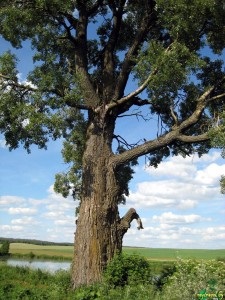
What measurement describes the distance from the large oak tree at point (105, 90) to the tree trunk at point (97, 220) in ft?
0.13

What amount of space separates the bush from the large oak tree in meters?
0.75

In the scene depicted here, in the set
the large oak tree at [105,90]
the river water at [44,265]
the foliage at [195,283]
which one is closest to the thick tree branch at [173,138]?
the large oak tree at [105,90]

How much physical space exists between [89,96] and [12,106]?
3.56 metres

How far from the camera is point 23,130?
1973 cm

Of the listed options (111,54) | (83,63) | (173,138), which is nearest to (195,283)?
(173,138)

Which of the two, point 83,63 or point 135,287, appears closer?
point 135,287

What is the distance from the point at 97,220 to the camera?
20062mm

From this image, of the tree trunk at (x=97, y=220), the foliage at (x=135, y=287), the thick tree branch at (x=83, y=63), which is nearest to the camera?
the foliage at (x=135, y=287)

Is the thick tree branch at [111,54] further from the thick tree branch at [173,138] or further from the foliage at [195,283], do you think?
the foliage at [195,283]

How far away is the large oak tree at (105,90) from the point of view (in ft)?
63.5

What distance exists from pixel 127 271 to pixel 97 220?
2412mm

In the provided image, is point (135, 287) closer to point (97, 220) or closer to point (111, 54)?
point (97, 220)

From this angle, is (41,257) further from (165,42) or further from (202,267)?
(202,267)

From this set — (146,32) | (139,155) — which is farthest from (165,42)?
(139,155)
